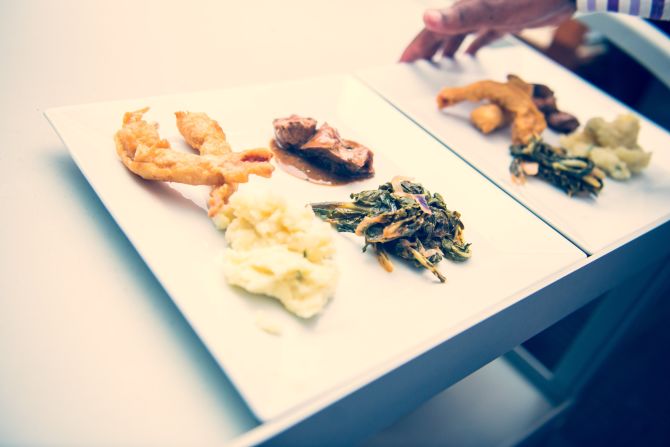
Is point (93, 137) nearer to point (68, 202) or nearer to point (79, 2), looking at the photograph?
point (68, 202)

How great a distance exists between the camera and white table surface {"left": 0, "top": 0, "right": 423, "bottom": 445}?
0.97m

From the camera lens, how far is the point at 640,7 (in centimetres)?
205

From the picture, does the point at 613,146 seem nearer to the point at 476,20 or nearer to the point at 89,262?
the point at 476,20

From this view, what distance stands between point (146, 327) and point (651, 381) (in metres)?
3.01

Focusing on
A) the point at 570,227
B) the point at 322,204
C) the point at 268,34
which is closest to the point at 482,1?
the point at 268,34

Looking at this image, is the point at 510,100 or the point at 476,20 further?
the point at 476,20

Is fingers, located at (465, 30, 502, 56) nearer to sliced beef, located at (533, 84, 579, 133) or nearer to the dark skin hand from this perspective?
the dark skin hand

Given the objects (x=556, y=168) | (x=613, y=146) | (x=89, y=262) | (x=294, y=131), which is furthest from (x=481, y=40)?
(x=89, y=262)

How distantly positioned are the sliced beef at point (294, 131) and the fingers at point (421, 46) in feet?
2.95

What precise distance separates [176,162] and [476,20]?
1472 millimetres

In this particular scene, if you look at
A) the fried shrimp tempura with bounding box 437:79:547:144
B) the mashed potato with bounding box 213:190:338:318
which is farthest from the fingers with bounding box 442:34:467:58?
the mashed potato with bounding box 213:190:338:318

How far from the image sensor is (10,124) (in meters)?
1.52

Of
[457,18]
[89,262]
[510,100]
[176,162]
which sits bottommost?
[89,262]

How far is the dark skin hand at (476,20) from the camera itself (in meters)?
2.24
